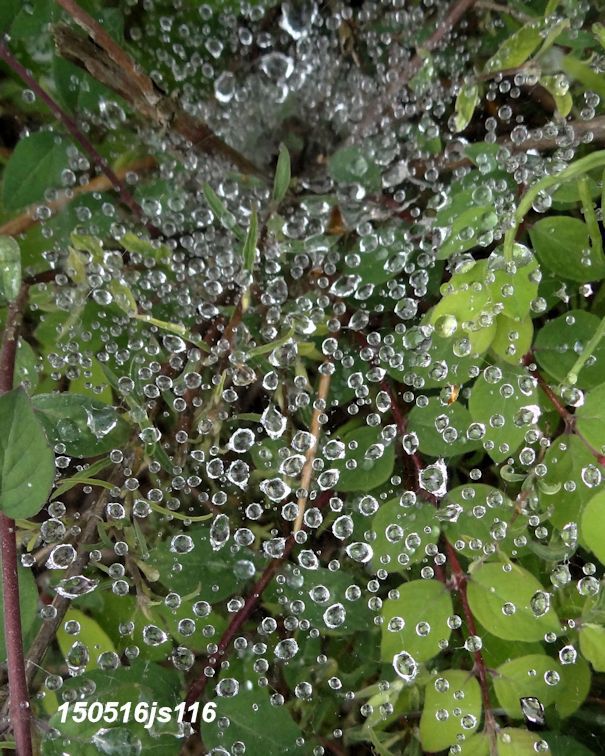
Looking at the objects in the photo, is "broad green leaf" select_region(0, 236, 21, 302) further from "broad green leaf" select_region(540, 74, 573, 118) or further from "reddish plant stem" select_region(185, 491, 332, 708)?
"broad green leaf" select_region(540, 74, 573, 118)

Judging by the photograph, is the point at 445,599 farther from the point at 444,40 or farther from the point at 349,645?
the point at 444,40

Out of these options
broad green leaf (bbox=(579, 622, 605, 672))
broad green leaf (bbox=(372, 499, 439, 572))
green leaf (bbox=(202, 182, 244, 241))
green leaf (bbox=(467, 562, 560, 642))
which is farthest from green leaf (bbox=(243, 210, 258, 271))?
broad green leaf (bbox=(579, 622, 605, 672))

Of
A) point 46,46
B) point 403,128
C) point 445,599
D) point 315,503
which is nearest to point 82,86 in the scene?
point 46,46

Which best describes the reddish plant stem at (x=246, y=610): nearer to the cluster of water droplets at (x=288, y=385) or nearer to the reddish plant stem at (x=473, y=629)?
the cluster of water droplets at (x=288, y=385)

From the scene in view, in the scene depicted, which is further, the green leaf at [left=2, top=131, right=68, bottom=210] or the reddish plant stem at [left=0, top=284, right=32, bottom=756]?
the green leaf at [left=2, top=131, right=68, bottom=210]

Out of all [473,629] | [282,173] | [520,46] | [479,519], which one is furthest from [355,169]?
[473,629]

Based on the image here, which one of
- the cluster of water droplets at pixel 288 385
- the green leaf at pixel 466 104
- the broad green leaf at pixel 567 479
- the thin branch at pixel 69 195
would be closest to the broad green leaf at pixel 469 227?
the cluster of water droplets at pixel 288 385

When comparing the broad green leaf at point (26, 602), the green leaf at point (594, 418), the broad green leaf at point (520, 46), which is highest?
the broad green leaf at point (520, 46)
